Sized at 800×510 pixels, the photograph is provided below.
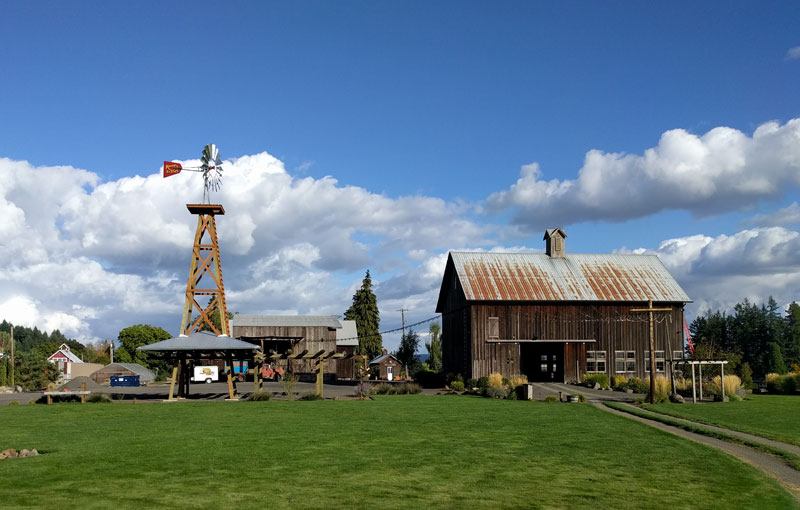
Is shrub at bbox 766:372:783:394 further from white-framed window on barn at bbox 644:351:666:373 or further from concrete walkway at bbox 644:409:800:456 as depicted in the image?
concrete walkway at bbox 644:409:800:456

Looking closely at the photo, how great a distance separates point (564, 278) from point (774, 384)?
15804mm

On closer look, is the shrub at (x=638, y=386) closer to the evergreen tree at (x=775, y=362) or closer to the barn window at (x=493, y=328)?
the barn window at (x=493, y=328)

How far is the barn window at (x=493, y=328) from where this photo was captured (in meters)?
52.4

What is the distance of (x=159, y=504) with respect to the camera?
11.5 m

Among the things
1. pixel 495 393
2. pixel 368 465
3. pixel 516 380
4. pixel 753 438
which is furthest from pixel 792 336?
pixel 368 465

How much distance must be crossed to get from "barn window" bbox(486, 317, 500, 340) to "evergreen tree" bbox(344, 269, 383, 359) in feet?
150

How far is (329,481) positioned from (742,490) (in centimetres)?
757

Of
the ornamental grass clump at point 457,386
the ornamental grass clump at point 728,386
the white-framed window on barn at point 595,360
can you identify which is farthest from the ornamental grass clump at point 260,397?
the white-framed window on barn at point 595,360

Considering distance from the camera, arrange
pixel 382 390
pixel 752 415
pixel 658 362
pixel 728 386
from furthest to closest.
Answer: pixel 658 362 → pixel 382 390 → pixel 728 386 → pixel 752 415

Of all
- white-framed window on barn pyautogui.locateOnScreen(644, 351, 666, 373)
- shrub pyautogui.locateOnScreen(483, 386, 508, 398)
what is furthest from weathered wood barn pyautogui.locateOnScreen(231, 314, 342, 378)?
shrub pyautogui.locateOnScreen(483, 386, 508, 398)

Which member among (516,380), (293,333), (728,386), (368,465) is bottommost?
(516,380)

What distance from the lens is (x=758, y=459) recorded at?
1730 cm

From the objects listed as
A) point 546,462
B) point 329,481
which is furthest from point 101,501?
point 546,462

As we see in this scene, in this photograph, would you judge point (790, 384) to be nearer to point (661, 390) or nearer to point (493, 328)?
point (661, 390)
